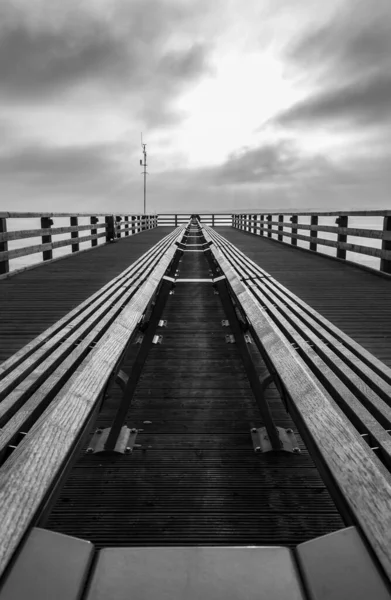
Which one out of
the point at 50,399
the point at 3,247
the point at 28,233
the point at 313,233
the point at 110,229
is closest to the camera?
the point at 50,399

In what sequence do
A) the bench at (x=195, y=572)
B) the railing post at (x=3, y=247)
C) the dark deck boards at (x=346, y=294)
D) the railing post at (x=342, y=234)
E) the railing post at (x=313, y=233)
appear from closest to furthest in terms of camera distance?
the bench at (x=195, y=572) < the dark deck boards at (x=346, y=294) < the railing post at (x=3, y=247) < the railing post at (x=342, y=234) < the railing post at (x=313, y=233)

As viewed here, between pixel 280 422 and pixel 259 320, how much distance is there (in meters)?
0.64

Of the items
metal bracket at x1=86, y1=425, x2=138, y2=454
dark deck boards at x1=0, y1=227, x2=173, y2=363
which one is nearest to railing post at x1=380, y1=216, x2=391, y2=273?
dark deck boards at x1=0, y1=227, x2=173, y2=363

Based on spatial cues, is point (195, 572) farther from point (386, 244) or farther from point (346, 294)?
point (386, 244)

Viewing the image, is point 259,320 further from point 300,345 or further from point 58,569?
point 58,569

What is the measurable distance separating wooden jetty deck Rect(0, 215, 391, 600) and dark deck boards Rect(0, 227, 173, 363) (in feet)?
0.15

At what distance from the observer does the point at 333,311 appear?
4.75 m

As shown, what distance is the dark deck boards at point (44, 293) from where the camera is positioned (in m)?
3.97

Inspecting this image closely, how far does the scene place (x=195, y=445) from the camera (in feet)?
8.09

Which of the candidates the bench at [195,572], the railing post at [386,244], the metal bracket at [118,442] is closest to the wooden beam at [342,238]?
the railing post at [386,244]

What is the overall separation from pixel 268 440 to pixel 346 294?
369cm

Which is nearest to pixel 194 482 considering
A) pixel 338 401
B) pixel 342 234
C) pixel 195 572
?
pixel 338 401

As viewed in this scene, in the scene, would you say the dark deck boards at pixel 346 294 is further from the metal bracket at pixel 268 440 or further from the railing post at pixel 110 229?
the railing post at pixel 110 229

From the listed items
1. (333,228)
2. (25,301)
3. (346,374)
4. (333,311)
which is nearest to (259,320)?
(346,374)
